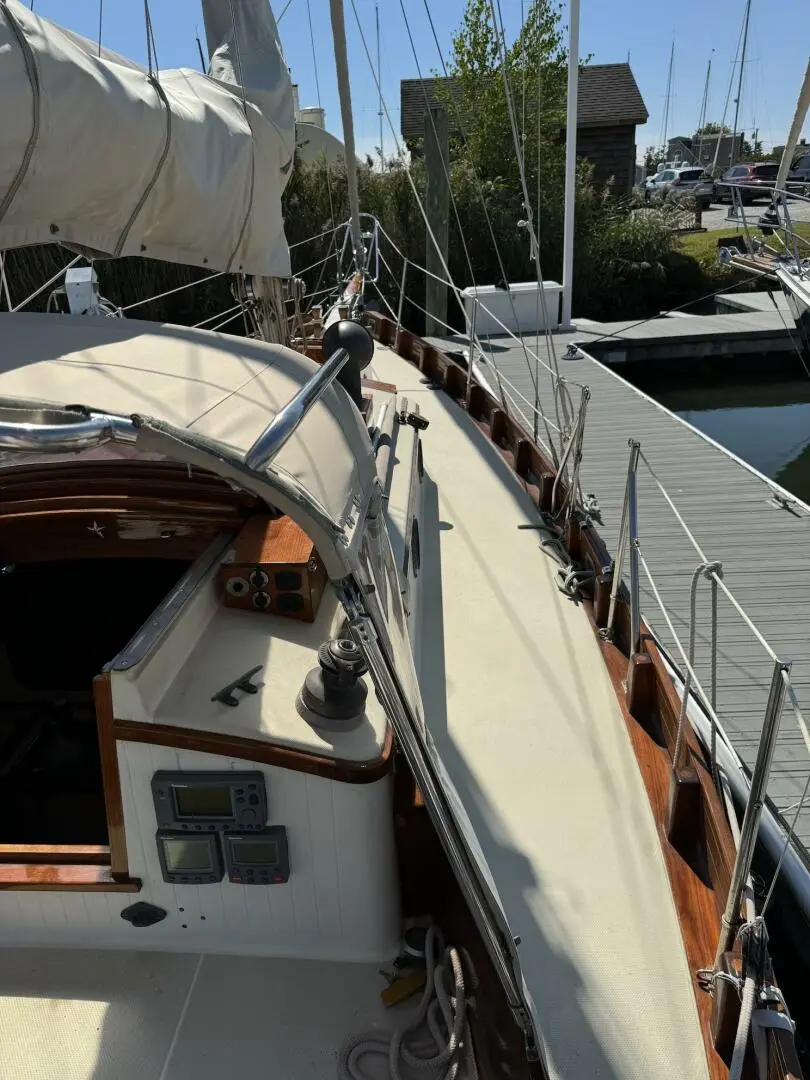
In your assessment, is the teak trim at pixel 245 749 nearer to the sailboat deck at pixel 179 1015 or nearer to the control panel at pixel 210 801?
the control panel at pixel 210 801

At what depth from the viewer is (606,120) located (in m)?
20.5

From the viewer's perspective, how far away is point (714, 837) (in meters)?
2.11

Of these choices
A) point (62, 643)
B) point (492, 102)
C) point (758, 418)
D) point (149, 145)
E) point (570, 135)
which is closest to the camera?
point (149, 145)

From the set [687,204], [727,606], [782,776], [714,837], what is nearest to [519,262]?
[687,204]

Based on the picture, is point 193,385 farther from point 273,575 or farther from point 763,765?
point 763,765

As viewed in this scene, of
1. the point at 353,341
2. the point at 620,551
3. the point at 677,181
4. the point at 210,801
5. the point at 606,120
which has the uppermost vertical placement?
the point at 606,120

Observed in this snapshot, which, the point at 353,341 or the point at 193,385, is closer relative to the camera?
the point at 193,385

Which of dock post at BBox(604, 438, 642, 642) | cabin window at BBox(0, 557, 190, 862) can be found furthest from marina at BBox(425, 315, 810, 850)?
cabin window at BBox(0, 557, 190, 862)

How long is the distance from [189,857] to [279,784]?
296 millimetres

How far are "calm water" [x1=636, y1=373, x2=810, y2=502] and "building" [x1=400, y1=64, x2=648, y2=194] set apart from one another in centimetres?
1078

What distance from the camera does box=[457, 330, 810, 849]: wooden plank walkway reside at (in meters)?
3.68

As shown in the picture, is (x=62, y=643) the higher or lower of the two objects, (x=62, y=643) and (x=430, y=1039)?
the higher

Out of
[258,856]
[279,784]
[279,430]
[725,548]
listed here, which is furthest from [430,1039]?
[725,548]

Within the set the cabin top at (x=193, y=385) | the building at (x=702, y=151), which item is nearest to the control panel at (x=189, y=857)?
the cabin top at (x=193, y=385)
